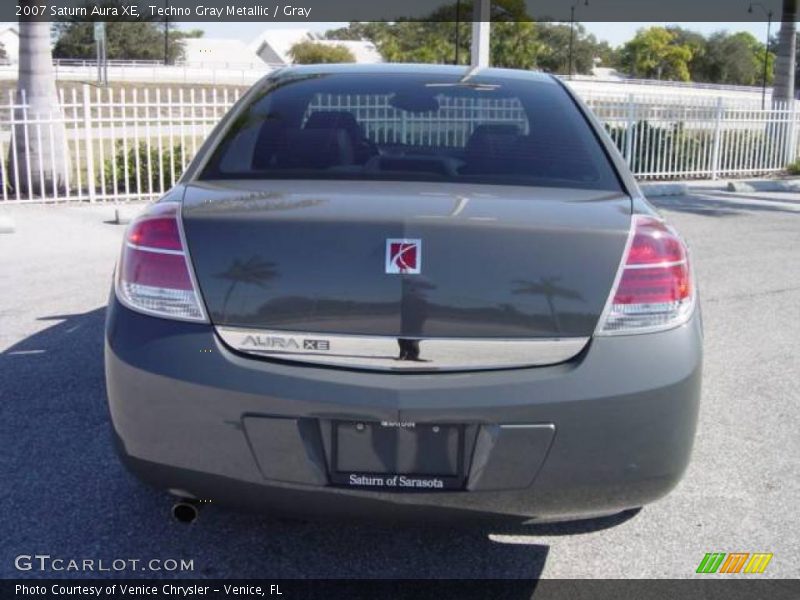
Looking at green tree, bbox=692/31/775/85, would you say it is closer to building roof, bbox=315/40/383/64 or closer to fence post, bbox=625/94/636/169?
building roof, bbox=315/40/383/64

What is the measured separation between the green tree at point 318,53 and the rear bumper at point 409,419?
62412 millimetres

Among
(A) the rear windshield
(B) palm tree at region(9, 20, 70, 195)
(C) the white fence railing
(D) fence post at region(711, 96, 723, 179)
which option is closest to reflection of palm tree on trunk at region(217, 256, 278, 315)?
(A) the rear windshield

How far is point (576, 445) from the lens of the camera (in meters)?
2.39

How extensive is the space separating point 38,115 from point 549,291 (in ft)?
37.4

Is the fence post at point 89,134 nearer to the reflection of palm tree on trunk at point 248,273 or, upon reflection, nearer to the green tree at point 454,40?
the reflection of palm tree on trunk at point 248,273

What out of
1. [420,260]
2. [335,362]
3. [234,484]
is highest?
[420,260]

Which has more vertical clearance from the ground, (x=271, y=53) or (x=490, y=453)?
(x=271, y=53)

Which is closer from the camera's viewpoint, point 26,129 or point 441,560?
point 441,560

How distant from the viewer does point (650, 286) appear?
251 cm

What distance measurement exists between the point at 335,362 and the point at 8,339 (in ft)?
11.8

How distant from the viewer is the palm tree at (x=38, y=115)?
12.1m

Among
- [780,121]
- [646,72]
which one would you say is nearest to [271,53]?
[646,72]

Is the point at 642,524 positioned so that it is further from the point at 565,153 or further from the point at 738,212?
the point at 738,212

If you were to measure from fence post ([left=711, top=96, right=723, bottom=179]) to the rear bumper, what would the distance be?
15.1m
